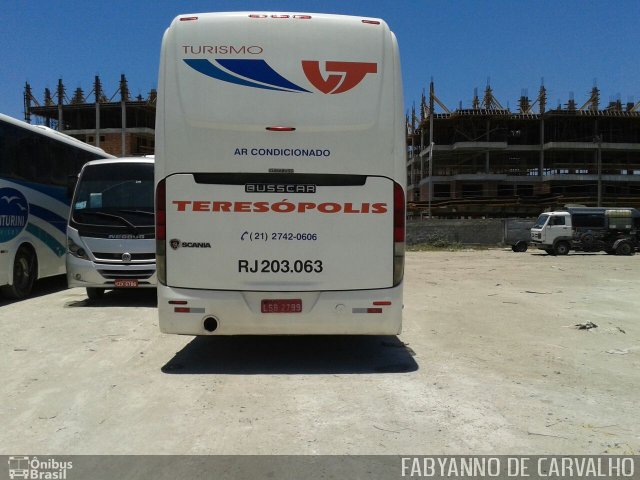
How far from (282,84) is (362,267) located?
2.13m

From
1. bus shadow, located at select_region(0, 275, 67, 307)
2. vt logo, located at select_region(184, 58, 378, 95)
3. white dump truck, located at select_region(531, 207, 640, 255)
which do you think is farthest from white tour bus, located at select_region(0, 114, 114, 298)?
white dump truck, located at select_region(531, 207, 640, 255)

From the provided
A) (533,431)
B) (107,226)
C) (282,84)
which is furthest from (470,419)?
(107,226)

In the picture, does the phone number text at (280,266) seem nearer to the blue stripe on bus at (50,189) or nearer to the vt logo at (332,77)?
the vt logo at (332,77)

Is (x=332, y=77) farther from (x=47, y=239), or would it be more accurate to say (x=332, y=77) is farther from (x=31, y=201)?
(x=47, y=239)

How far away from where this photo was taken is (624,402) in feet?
A: 16.6

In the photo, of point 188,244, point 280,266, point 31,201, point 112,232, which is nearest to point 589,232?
point 112,232

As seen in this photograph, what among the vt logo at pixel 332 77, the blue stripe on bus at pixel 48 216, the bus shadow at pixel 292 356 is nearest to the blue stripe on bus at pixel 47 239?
the blue stripe on bus at pixel 48 216

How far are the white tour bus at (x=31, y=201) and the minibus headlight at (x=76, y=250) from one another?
129 centimetres

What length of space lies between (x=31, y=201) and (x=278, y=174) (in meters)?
8.17

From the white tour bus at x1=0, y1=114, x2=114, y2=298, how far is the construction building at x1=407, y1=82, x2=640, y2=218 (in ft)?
181

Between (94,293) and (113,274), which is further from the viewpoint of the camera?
(94,293)

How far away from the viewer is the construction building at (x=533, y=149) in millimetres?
65312

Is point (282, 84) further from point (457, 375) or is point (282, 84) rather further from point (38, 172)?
point (38, 172)

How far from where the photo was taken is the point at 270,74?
18.9ft
